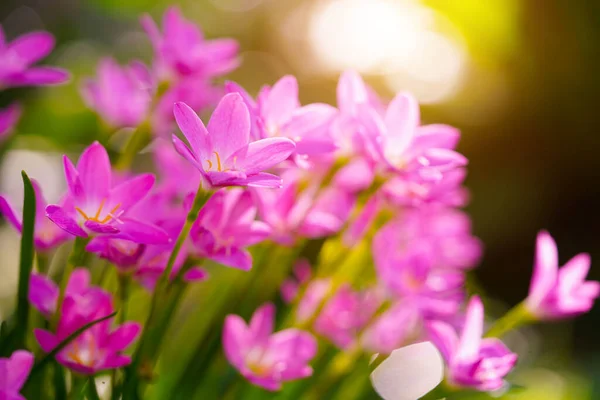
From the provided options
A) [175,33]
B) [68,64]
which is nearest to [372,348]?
[175,33]

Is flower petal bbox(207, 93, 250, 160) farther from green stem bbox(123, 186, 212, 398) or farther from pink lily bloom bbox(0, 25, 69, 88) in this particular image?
pink lily bloom bbox(0, 25, 69, 88)

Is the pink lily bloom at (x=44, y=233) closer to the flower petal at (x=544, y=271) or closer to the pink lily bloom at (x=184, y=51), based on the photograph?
the pink lily bloom at (x=184, y=51)

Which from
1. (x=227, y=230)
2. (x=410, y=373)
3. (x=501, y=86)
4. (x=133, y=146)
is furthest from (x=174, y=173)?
(x=501, y=86)

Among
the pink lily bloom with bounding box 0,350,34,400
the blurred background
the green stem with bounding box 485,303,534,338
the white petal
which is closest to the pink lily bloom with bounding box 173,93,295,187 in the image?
the pink lily bloom with bounding box 0,350,34,400

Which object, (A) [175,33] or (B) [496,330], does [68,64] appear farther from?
(B) [496,330]

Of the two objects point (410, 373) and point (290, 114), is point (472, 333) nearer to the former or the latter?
point (290, 114)

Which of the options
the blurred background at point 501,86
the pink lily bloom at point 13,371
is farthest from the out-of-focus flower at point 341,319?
the blurred background at point 501,86
